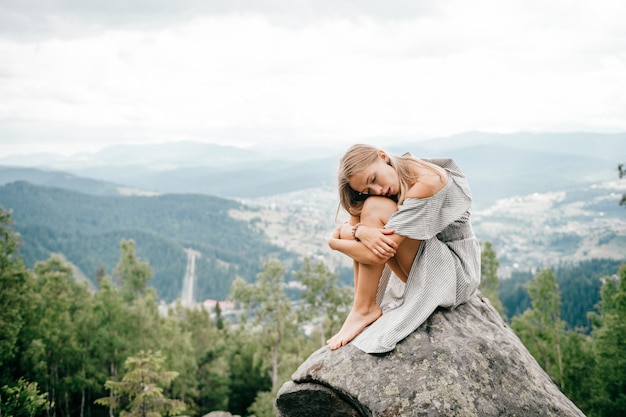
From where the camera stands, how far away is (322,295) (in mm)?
35281

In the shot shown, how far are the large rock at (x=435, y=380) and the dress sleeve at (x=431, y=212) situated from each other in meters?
1.32

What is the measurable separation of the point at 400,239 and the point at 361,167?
1138mm

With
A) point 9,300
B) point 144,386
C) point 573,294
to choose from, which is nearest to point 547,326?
point 144,386

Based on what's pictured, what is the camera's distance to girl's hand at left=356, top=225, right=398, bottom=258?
6.02m

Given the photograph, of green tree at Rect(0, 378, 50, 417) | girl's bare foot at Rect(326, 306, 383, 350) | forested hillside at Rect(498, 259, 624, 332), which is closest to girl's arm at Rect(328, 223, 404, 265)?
girl's bare foot at Rect(326, 306, 383, 350)

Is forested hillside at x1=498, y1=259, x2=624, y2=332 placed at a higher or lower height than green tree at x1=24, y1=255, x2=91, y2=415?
lower

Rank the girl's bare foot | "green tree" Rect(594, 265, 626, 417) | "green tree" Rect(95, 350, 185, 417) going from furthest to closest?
"green tree" Rect(594, 265, 626, 417)
"green tree" Rect(95, 350, 185, 417)
the girl's bare foot

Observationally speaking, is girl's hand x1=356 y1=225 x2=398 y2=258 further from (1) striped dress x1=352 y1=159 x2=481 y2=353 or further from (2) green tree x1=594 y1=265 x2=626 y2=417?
(2) green tree x1=594 y1=265 x2=626 y2=417

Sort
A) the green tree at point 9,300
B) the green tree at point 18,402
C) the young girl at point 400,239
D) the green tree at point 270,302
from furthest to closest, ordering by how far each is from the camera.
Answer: the green tree at point 270,302, the green tree at point 9,300, the green tree at point 18,402, the young girl at point 400,239

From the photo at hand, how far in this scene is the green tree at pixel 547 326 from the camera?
3394cm

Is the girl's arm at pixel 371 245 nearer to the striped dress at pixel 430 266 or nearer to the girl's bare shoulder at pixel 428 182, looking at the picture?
the striped dress at pixel 430 266

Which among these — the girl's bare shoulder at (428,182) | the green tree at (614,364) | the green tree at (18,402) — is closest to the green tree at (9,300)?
the green tree at (18,402)

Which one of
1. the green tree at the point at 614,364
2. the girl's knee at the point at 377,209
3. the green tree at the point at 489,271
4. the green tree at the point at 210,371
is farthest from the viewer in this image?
the green tree at the point at 210,371

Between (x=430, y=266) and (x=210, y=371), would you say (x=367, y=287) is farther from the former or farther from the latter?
(x=210, y=371)
